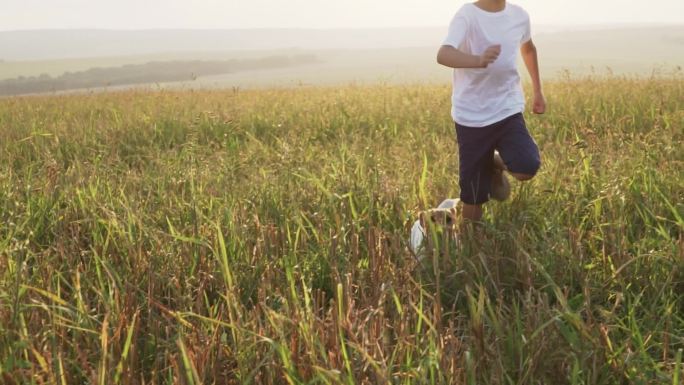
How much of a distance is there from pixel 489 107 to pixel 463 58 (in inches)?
13.2

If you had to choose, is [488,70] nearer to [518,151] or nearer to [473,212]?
[518,151]

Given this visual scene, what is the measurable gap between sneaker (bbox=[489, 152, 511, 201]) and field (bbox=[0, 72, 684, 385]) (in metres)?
0.13

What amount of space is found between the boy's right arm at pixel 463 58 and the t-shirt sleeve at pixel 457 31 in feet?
0.11

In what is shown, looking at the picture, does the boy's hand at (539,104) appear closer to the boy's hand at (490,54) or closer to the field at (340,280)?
the field at (340,280)

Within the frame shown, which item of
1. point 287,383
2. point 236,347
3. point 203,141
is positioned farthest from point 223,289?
point 203,141

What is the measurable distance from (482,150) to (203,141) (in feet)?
11.5

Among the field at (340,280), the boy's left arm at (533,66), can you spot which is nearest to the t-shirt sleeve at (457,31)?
the boy's left arm at (533,66)

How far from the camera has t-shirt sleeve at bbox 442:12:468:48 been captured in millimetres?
2766

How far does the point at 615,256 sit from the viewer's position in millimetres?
2365

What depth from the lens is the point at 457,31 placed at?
279 cm

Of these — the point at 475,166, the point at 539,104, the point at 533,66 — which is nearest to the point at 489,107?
the point at 475,166

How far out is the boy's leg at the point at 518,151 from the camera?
9.19 feet

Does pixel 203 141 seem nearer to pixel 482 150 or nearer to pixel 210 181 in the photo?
pixel 210 181

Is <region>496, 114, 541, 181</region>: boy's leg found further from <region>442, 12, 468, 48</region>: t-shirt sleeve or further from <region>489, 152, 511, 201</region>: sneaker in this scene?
<region>442, 12, 468, 48</region>: t-shirt sleeve
